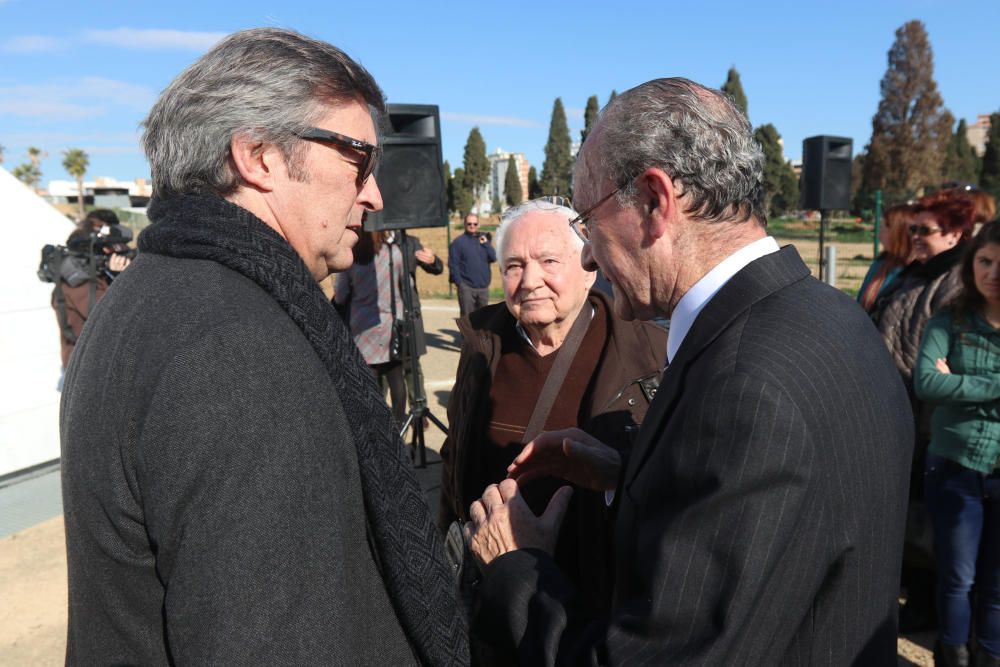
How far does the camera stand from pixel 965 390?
9.34 feet

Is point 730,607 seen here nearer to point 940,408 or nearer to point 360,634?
point 360,634

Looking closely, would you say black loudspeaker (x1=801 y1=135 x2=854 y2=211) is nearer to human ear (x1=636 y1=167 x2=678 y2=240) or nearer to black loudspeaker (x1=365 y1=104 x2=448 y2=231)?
black loudspeaker (x1=365 y1=104 x2=448 y2=231)

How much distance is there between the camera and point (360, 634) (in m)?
1.03

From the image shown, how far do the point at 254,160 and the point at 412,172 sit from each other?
192 inches

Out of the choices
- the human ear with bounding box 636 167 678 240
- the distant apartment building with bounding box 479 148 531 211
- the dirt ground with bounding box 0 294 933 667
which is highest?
the distant apartment building with bounding box 479 148 531 211

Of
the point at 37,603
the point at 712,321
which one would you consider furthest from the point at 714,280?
the point at 37,603

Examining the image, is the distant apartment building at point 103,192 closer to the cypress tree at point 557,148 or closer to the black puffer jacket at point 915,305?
the cypress tree at point 557,148

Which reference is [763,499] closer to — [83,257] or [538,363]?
[538,363]

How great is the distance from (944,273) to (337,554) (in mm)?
3692

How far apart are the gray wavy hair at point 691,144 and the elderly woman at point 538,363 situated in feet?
3.22

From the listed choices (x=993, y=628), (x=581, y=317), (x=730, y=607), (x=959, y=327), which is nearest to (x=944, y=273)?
(x=959, y=327)

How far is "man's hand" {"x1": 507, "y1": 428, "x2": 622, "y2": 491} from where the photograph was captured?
180 cm

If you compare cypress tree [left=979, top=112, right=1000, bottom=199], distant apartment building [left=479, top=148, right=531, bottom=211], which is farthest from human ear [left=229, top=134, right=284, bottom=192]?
distant apartment building [left=479, top=148, right=531, bottom=211]

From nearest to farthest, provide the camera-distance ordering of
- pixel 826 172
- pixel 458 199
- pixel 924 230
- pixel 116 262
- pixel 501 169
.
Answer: pixel 924 230
pixel 116 262
pixel 826 172
pixel 458 199
pixel 501 169
